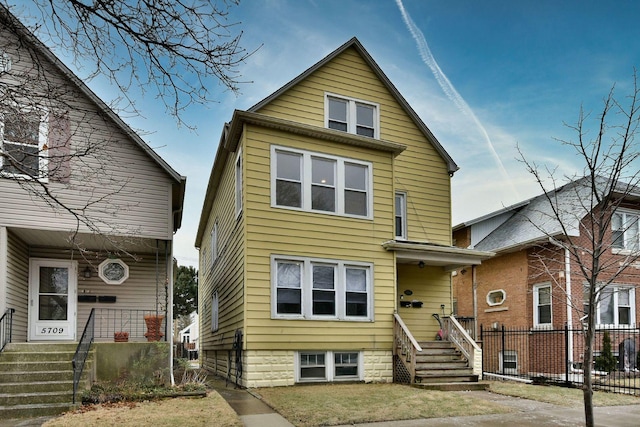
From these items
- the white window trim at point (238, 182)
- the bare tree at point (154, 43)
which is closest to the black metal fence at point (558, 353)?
the white window trim at point (238, 182)

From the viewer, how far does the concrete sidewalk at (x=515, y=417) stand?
8031 millimetres

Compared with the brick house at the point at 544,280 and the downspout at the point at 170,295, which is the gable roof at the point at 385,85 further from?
the downspout at the point at 170,295

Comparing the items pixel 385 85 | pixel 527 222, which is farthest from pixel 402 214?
pixel 527 222

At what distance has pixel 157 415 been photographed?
824cm

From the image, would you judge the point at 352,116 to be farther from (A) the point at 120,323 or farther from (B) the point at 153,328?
(A) the point at 120,323

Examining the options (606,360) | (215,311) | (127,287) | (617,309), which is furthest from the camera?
(617,309)

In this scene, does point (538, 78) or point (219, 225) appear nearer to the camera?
point (538, 78)

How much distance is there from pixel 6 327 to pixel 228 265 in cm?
617

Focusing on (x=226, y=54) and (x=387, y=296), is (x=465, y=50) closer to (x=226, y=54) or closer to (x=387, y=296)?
(x=387, y=296)

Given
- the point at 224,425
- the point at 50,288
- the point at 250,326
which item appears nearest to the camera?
the point at 224,425

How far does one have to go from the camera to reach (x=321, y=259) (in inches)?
525

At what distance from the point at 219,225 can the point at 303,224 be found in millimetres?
6095

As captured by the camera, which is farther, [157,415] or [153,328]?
[153,328]

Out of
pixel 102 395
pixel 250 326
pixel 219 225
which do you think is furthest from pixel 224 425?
pixel 219 225
